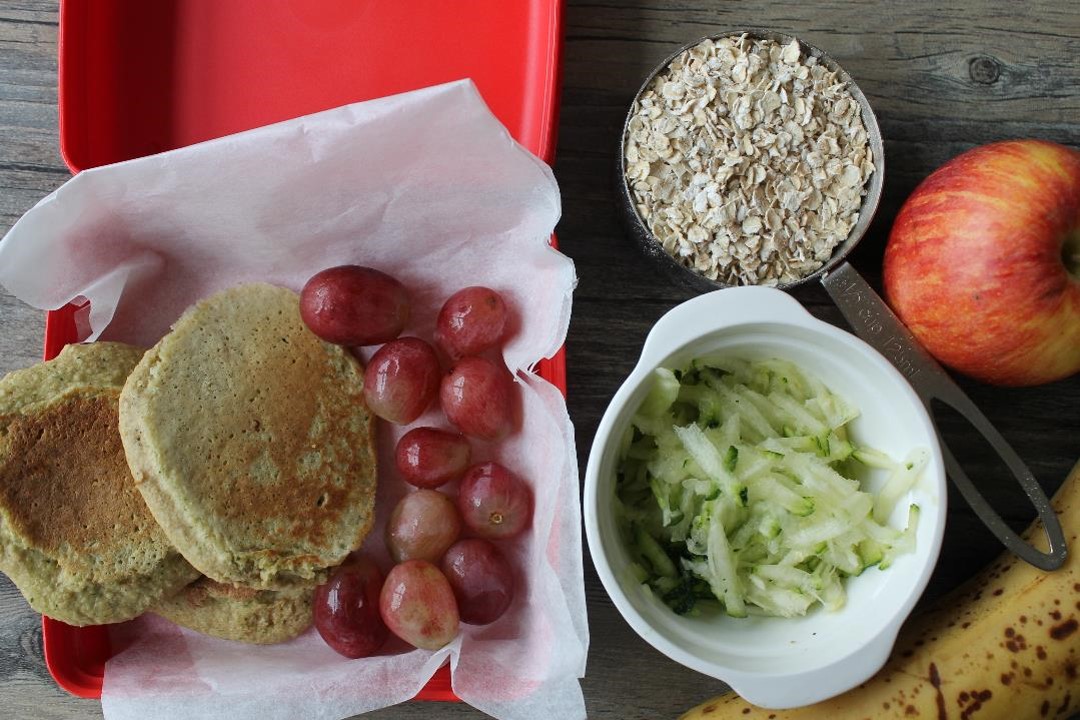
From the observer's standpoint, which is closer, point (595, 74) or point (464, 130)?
point (464, 130)

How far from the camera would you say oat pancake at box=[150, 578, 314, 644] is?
901 mm

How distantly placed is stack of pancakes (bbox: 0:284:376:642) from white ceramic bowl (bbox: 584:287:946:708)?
305mm

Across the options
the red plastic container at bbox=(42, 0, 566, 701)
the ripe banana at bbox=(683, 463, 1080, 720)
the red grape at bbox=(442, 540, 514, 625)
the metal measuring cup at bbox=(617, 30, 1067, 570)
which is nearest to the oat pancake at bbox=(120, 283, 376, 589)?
the red grape at bbox=(442, 540, 514, 625)

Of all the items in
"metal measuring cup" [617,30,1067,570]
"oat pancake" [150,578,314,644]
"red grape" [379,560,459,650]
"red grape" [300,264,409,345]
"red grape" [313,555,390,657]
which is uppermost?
"metal measuring cup" [617,30,1067,570]

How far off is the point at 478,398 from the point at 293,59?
0.46 m

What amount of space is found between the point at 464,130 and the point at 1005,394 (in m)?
0.72

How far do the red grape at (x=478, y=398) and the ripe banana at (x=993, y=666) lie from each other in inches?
15.8

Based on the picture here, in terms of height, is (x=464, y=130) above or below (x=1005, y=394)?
above

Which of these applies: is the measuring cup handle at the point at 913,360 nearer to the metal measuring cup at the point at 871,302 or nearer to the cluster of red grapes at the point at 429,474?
the metal measuring cup at the point at 871,302

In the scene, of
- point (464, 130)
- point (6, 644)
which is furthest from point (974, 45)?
point (6, 644)

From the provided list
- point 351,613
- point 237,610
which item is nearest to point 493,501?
point 351,613

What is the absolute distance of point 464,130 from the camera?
83 centimetres

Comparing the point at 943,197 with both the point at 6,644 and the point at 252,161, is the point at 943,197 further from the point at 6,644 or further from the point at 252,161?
the point at 6,644

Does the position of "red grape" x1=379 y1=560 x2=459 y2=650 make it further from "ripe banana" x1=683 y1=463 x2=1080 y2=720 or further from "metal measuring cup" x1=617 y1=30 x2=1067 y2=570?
"metal measuring cup" x1=617 y1=30 x2=1067 y2=570
